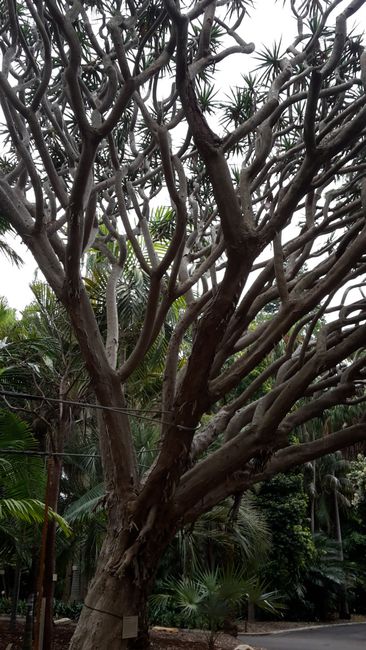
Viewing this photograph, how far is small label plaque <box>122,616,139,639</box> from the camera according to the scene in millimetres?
5973

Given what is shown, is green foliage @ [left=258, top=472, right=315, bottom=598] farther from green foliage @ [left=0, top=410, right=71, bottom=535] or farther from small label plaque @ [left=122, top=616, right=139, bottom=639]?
green foliage @ [left=0, top=410, right=71, bottom=535]

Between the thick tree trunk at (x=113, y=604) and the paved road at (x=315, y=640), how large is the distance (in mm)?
8366

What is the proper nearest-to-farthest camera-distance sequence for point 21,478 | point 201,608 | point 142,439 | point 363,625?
point 21,478 → point 201,608 → point 142,439 → point 363,625

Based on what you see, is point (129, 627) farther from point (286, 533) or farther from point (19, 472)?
point (286, 533)

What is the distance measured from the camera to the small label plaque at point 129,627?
597 centimetres

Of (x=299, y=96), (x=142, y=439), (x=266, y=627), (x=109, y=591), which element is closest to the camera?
(x=109, y=591)

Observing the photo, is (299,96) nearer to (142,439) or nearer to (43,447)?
(142,439)

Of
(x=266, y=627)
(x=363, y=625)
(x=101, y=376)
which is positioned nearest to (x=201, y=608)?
(x=101, y=376)

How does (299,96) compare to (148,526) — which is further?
(299,96)

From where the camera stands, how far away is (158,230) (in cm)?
1054

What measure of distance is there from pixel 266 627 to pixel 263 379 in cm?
1508

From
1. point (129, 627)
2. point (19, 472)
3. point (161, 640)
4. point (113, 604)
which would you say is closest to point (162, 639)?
point (161, 640)

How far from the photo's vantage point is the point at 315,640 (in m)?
16.2

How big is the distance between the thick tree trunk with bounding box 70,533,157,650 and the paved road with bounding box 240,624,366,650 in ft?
27.4
